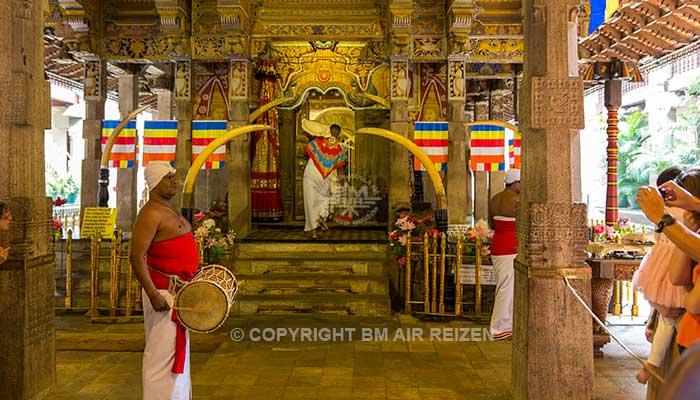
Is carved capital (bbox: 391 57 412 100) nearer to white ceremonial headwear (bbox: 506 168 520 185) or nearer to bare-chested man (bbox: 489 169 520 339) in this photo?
white ceremonial headwear (bbox: 506 168 520 185)

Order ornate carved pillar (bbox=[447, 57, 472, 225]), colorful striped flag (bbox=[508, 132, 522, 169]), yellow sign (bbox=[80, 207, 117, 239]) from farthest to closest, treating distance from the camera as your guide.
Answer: colorful striped flag (bbox=[508, 132, 522, 169])
ornate carved pillar (bbox=[447, 57, 472, 225])
yellow sign (bbox=[80, 207, 117, 239])

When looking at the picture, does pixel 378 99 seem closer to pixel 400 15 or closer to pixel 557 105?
pixel 400 15

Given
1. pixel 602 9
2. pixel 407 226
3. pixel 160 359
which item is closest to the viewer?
pixel 160 359

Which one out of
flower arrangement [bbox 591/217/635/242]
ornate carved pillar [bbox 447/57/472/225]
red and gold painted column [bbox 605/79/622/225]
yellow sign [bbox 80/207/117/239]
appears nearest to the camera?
flower arrangement [bbox 591/217/635/242]

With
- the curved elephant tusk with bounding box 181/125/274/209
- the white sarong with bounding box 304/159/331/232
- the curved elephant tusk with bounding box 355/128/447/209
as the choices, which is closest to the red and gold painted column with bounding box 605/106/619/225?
the curved elephant tusk with bounding box 355/128/447/209

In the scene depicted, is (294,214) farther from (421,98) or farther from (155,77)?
(155,77)

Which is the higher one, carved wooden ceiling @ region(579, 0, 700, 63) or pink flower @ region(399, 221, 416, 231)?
carved wooden ceiling @ region(579, 0, 700, 63)

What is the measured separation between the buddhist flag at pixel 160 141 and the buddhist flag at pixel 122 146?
580 mm

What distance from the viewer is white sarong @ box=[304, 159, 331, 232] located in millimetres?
11672

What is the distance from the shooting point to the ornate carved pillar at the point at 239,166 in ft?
38.2

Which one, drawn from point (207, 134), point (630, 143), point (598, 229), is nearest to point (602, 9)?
point (598, 229)

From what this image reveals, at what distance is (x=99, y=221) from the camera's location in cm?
1000

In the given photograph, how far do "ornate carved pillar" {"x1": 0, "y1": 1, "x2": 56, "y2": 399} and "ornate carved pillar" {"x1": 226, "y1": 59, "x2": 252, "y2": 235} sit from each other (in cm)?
653

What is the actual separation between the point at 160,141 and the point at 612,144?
9.40 m
